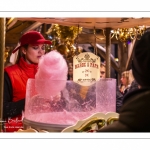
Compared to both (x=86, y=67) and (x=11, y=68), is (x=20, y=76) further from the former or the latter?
(x=86, y=67)

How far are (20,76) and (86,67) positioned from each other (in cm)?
29

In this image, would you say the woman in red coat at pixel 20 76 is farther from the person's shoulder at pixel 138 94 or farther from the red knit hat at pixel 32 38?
the person's shoulder at pixel 138 94

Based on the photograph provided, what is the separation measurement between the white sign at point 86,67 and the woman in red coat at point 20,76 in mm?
182

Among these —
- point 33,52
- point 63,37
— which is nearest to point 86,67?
point 33,52

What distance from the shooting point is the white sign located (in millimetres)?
1143

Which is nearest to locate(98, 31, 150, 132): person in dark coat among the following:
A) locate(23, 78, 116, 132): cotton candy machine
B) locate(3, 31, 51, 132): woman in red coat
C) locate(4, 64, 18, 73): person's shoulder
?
locate(23, 78, 116, 132): cotton candy machine

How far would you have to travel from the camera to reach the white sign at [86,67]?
114cm

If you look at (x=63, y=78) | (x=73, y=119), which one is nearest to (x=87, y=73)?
(x=63, y=78)

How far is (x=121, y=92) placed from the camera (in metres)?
1.14

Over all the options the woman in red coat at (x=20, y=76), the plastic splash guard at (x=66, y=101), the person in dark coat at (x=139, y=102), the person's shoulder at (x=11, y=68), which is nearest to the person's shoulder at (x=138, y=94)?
the person in dark coat at (x=139, y=102)

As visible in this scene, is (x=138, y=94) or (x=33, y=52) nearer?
(x=138, y=94)

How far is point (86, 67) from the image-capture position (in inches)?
46.1

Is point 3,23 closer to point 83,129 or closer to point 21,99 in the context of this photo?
point 21,99

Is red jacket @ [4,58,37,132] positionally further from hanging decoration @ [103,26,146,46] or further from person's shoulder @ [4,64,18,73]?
hanging decoration @ [103,26,146,46]
